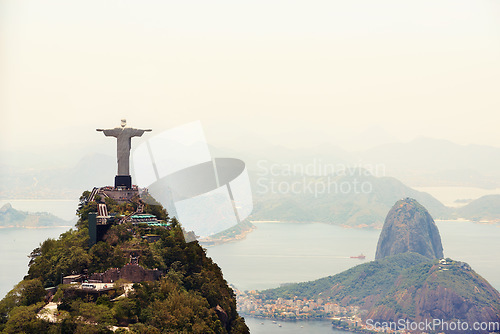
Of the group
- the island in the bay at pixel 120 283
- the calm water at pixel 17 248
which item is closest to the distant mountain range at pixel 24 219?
the calm water at pixel 17 248

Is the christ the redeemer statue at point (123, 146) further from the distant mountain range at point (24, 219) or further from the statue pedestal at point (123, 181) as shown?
the distant mountain range at point (24, 219)

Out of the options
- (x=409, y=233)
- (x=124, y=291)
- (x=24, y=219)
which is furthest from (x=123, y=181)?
(x=409, y=233)

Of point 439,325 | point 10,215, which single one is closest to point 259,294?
point 439,325

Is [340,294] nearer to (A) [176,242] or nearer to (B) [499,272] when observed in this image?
(B) [499,272]

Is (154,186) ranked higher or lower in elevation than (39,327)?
higher

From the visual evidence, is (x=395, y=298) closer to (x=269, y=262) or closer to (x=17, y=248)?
(x=269, y=262)
